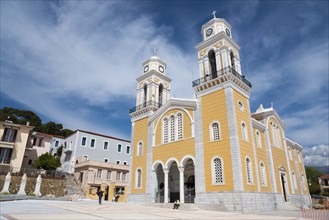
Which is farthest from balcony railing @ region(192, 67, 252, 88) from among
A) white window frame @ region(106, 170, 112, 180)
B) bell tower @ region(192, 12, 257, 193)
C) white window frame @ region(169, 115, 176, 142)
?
white window frame @ region(106, 170, 112, 180)

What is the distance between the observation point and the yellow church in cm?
1716

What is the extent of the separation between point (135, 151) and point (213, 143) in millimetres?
10572

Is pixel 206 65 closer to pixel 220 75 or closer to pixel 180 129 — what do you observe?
A: pixel 220 75

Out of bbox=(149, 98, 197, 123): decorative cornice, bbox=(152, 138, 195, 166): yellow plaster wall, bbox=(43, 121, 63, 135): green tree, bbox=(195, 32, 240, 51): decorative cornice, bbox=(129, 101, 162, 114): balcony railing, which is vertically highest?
bbox=(43, 121, 63, 135): green tree

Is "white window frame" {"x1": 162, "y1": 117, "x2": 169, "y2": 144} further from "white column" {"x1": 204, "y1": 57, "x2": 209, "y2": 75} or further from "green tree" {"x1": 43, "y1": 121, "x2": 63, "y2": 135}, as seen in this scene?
"green tree" {"x1": 43, "y1": 121, "x2": 63, "y2": 135}

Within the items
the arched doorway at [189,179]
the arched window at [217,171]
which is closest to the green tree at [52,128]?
the arched doorway at [189,179]

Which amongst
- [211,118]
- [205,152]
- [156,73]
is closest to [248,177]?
[205,152]

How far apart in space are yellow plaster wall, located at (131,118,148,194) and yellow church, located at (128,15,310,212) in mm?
95

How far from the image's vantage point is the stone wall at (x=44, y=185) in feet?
85.1

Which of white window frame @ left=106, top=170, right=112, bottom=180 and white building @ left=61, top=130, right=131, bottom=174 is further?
white building @ left=61, top=130, right=131, bottom=174

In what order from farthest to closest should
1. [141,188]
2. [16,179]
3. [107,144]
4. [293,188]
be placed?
1. [107,144]
2. [16,179]
3. [293,188]
4. [141,188]

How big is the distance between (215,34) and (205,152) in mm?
10833

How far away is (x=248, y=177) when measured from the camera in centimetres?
1734

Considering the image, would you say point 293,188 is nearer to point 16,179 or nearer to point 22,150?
point 16,179
